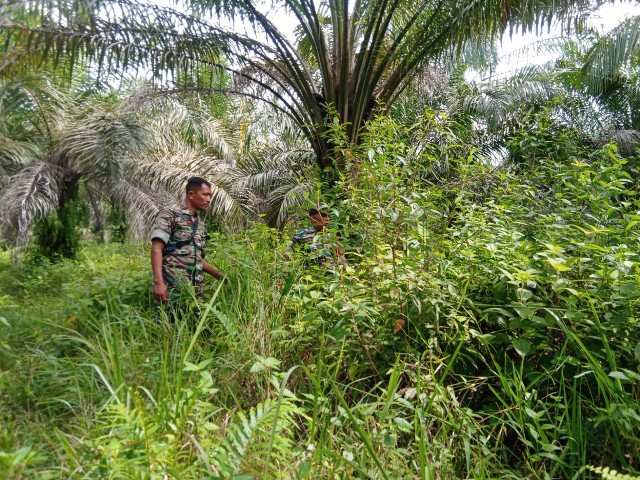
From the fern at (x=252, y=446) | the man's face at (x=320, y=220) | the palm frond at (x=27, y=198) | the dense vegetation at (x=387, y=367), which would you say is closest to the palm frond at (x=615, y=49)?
the dense vegetation at (x=387, y=367)

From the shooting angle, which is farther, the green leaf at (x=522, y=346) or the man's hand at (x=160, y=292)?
the man's hand at (x=160, y=292)

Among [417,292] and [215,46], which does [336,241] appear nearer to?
[417,292]

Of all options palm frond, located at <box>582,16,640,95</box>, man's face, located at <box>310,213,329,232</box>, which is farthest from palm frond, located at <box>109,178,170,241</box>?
palm frond, located at <box>582,16,640,95</box>

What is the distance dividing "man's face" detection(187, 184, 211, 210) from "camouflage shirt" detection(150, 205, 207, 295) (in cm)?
9

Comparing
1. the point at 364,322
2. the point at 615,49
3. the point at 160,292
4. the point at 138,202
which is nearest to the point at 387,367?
the point at 364,322

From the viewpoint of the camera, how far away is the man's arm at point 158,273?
11.8 ft

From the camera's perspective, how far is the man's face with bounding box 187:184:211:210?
3.98m

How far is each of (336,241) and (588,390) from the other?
1.39 meters

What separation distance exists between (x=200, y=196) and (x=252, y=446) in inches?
93.2

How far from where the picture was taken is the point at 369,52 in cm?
588

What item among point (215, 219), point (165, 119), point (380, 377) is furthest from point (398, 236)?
point (165, 119)

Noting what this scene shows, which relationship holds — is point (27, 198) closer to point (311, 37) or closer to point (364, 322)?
point (311, 37)

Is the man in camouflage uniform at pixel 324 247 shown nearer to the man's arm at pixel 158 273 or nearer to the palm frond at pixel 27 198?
the man's arm at pixel 158 273

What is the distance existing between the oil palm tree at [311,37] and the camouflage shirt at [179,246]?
73.9 inches
